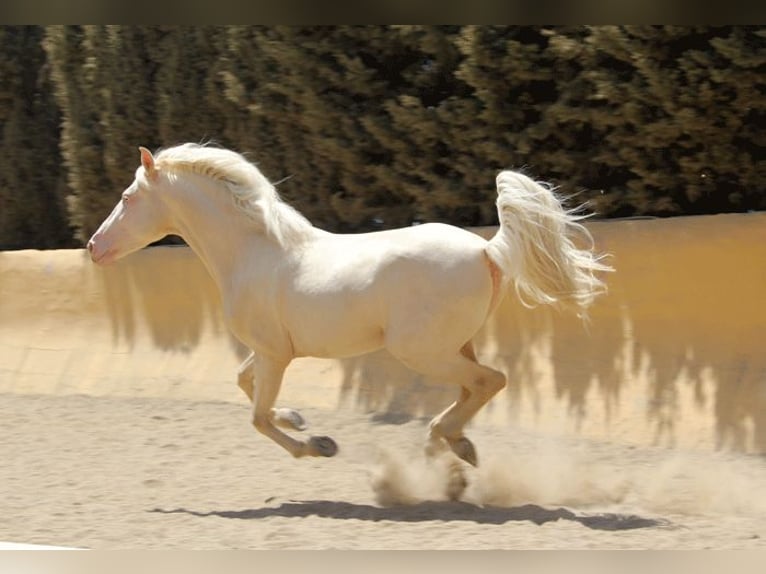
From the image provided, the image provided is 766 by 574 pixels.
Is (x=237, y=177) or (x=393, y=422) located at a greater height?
(x=237, y=177)

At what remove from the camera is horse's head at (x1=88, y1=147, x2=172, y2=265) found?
771 centimetres

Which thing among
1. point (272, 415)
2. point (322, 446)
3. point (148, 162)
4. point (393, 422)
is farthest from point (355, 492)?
point (148, 162)

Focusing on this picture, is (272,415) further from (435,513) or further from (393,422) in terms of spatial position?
(393,422)

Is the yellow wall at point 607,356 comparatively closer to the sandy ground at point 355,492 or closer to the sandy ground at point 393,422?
the sandy ground at point 393,422

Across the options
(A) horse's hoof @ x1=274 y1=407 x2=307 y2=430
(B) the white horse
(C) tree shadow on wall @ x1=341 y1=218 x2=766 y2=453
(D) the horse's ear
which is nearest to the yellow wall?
(C) tree shadow on wall @ x1=341 y1=218 x2=766 y2=453

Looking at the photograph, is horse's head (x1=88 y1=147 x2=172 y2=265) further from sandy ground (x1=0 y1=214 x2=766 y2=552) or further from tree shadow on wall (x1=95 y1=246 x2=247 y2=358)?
tree shadow on wall (x1=95 y1=246 x2=247 y2=358)

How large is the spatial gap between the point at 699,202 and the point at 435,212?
196 cm

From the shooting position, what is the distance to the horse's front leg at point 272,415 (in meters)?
7.15

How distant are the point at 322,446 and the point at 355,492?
0.61 metres

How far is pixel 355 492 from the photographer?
7629 millimetres

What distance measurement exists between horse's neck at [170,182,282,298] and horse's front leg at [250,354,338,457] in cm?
56

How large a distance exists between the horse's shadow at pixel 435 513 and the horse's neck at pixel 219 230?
1.29 m

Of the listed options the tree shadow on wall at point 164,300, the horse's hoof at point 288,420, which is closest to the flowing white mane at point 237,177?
the horse's hoof at point 288,420

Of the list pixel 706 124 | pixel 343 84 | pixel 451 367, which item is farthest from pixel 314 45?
pixel 451 367
